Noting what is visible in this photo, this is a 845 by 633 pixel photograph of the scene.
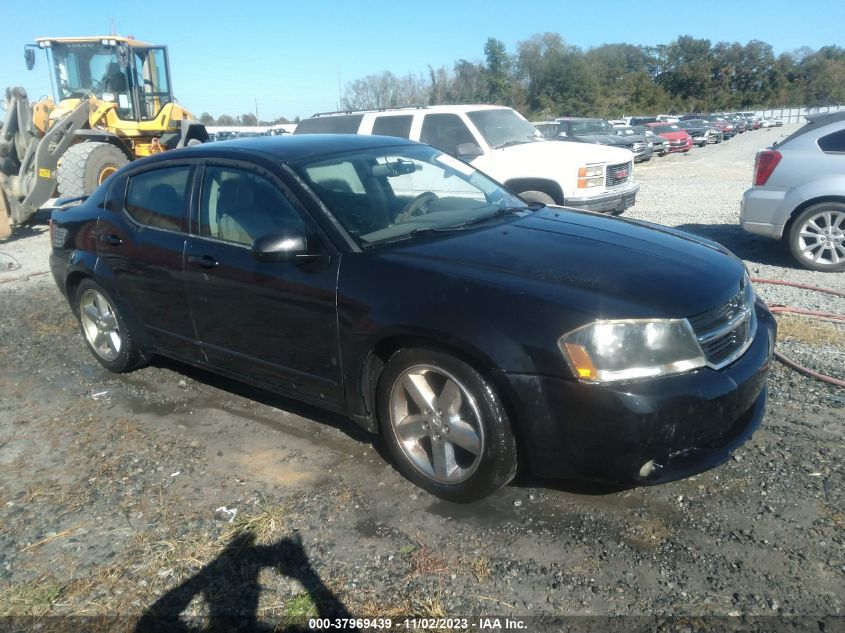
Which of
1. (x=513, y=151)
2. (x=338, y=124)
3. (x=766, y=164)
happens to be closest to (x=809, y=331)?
(x=766, y=164)

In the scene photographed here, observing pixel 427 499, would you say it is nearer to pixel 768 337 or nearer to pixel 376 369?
pixel 376 369

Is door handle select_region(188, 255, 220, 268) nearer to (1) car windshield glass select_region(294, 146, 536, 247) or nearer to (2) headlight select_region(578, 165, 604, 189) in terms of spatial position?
(1) car windshield glass select_region(294, 146, 536, 247)

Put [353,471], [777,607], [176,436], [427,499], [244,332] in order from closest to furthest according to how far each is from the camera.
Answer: [777,607], [427,499], [353,471], [244,332], [176,436]

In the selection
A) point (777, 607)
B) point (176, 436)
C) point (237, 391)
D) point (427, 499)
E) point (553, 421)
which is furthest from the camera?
point (237, 391)

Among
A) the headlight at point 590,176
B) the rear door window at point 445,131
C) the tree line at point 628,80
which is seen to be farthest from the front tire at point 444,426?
the tree line at point 628,80

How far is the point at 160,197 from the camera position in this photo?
4.64 meters

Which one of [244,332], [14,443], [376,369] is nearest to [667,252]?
[376,369]

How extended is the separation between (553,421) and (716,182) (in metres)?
16.3

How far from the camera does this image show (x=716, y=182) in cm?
1736

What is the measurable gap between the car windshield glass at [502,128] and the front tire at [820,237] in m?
4.11

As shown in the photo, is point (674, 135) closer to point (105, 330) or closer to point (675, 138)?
point (675, 138)

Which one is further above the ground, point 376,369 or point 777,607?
point 376,369

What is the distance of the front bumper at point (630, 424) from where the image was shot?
112 inches

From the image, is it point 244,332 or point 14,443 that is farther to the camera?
point 14,443
